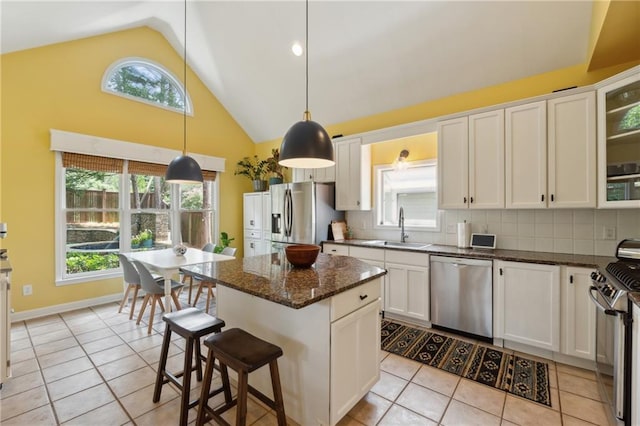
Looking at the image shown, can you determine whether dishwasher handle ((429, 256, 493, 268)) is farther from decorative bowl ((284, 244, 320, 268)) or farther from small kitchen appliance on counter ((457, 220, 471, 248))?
decorative bowl ((284, 244, 320, 268))

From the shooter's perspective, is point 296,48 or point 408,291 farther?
point 296,48

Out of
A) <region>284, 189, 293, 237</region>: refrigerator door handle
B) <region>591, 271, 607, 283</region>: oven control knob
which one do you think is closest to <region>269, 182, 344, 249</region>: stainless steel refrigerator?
<region>284, 189, 293, 237</region>: refrigerator door handle

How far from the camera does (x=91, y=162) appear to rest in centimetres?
402

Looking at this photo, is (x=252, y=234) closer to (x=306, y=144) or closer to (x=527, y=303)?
(x=306, y=144)

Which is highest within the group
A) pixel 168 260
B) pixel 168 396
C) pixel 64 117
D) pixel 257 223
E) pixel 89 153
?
pixel 64 117

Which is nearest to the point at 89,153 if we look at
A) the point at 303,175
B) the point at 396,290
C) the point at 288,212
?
the point at 288,212

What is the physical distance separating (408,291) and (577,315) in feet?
4.87

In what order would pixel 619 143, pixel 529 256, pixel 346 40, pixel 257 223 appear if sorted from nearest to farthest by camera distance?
1. pixel 619 143
2. pixel 529 256
3. pixel 346 40
4. pixel 257 223

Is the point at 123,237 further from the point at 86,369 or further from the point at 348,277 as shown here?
the point at 348,277

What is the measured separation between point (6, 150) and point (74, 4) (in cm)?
194

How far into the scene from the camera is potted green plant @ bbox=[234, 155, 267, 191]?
5543mm

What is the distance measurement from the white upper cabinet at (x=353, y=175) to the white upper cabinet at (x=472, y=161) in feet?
3.71

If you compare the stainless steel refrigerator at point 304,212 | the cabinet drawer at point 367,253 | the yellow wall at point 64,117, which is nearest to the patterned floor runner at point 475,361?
the cabinet drawer at point 367,253

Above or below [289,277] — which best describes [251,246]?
below
